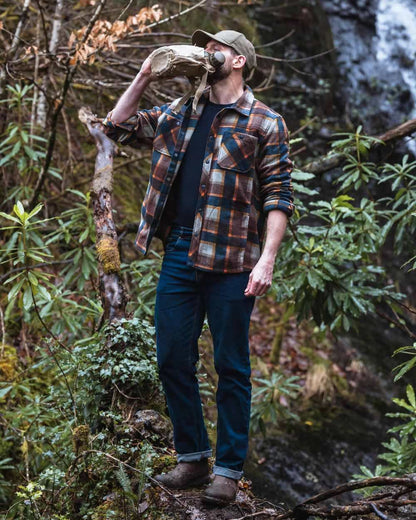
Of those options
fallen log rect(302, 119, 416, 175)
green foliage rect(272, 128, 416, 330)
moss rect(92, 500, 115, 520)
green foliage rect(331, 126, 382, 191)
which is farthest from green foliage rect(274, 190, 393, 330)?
moss rect(92, 500, 115, 520)

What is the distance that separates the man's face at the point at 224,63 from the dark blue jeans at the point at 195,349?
2.26 feet

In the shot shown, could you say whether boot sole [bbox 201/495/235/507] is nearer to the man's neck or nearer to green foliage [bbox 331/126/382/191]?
the man's neck

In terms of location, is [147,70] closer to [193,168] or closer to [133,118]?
[133,118]

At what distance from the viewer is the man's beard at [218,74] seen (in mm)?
2619

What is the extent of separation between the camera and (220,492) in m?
2.51

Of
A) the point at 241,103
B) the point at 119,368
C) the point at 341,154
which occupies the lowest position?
the point at 119,368

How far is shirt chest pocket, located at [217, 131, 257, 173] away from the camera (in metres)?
2.58

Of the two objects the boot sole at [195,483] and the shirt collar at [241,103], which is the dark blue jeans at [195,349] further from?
the shirt collar at [241,103]

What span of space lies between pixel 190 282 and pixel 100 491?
3.36 feet

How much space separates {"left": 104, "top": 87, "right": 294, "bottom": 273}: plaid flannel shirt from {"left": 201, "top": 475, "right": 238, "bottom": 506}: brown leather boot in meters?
0.90

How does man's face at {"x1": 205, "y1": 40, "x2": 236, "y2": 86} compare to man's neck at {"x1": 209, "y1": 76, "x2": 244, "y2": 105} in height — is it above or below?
above

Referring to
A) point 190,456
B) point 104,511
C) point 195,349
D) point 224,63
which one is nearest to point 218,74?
point 224,63

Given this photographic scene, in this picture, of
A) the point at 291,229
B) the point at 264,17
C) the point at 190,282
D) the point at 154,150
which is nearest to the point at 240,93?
the point at 154,150

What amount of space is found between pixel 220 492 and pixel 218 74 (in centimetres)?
180
